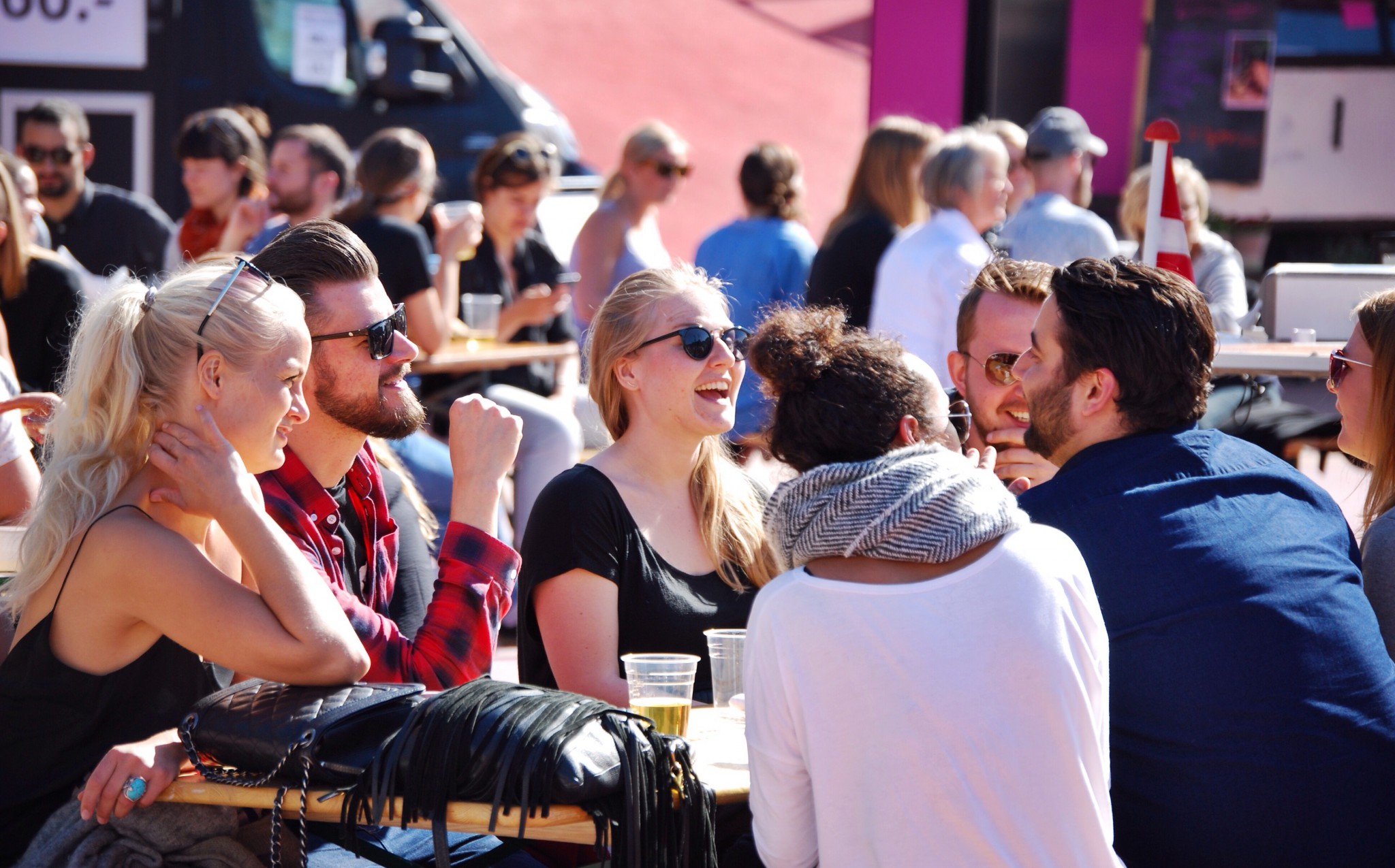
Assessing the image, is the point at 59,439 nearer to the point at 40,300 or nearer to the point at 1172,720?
the point at 1172,720

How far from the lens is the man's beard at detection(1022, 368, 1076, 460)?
2.36m

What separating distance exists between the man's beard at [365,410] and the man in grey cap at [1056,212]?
3.14 meters

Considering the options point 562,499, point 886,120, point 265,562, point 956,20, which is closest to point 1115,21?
point 956,20

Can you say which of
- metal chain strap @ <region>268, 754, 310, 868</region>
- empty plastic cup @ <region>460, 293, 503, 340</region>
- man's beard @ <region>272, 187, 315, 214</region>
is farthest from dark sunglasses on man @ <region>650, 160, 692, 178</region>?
metal chain strap @ <region>268, 754, 310, 868</region>

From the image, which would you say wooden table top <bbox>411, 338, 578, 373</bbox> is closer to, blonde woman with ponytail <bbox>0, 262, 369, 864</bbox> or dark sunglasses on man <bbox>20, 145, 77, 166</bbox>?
dark sunglasses on man <bbox>20, 145, 77, 166</bbox>

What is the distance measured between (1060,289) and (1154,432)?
0.29 m

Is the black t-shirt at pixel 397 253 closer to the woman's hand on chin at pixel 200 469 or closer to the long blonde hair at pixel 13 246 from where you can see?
the long blonde hair at pixel 13 246

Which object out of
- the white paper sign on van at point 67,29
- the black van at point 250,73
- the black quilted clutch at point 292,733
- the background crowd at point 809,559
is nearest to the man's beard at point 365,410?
the background crowd at point 809,559

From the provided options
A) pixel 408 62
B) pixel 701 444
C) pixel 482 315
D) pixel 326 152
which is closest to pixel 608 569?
pixel 701 444

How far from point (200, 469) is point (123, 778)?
46cm

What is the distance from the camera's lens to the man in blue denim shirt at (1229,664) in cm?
201

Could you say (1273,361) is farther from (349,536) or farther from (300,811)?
(300,811)

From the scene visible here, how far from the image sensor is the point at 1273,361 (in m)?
4.36

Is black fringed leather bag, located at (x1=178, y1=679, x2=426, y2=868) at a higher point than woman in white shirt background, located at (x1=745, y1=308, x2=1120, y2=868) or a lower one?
lower
